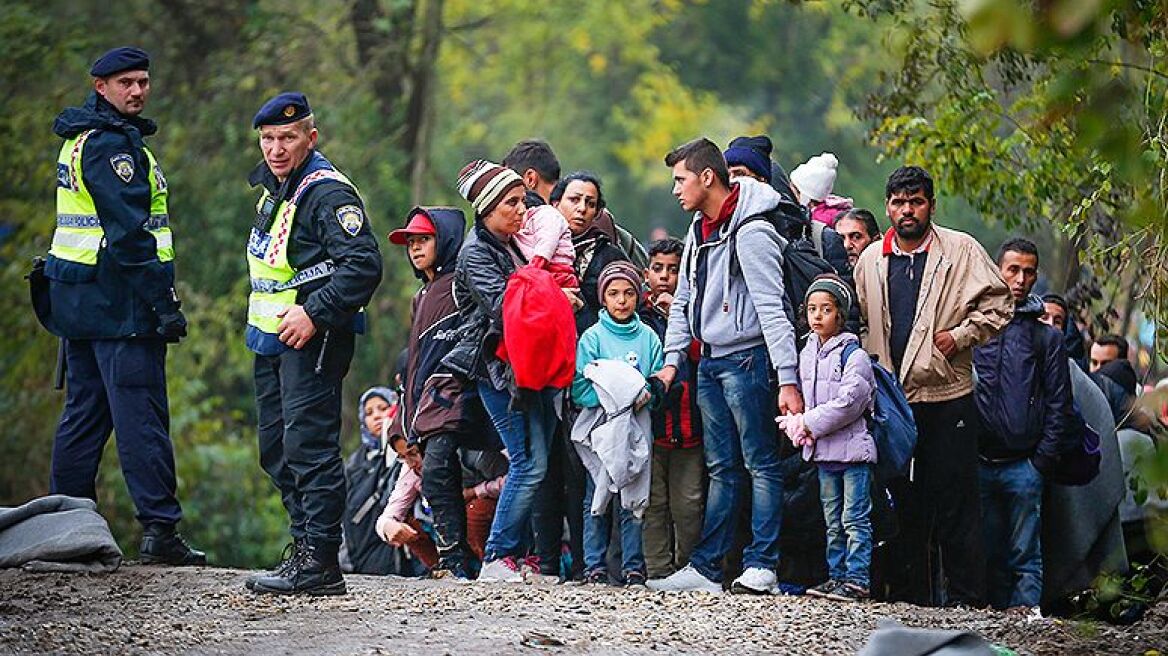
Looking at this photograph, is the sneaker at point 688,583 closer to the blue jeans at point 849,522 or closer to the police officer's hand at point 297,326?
the blue jeans at point 849,522

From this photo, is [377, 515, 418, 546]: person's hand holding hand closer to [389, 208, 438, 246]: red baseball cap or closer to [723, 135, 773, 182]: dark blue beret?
[389, 208, 438, 246]: red baseball cap

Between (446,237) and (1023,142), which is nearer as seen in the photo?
(446,237)

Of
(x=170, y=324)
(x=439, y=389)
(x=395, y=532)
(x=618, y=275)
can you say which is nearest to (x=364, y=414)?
(x=395, y=532)

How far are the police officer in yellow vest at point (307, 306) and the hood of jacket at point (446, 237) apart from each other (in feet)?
5.04

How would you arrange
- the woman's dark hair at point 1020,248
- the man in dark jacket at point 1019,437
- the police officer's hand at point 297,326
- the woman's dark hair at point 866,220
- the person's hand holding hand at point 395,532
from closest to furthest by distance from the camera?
the police officer's hand at point 297,326 < the man in dark jacket at point 1019,437 < the woman's dark hair at point 1020,248 < the woman's dark hair at point 866,220 < the person's hand holding hand at point 395,532

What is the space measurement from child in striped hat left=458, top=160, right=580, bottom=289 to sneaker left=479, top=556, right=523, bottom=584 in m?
1.41

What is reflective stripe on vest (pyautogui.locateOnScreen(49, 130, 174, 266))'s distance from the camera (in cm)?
866

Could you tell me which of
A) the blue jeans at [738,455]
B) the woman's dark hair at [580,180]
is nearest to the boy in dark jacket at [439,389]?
the woman's dark hair at [580,180]

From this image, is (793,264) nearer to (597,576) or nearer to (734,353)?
(734,353)

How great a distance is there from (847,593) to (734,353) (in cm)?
129

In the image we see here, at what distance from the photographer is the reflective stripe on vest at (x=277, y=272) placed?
784 cm

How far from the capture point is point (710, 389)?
8.76 meters

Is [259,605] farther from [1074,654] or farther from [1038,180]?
[1038,180]

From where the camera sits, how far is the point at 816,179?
1003cm
